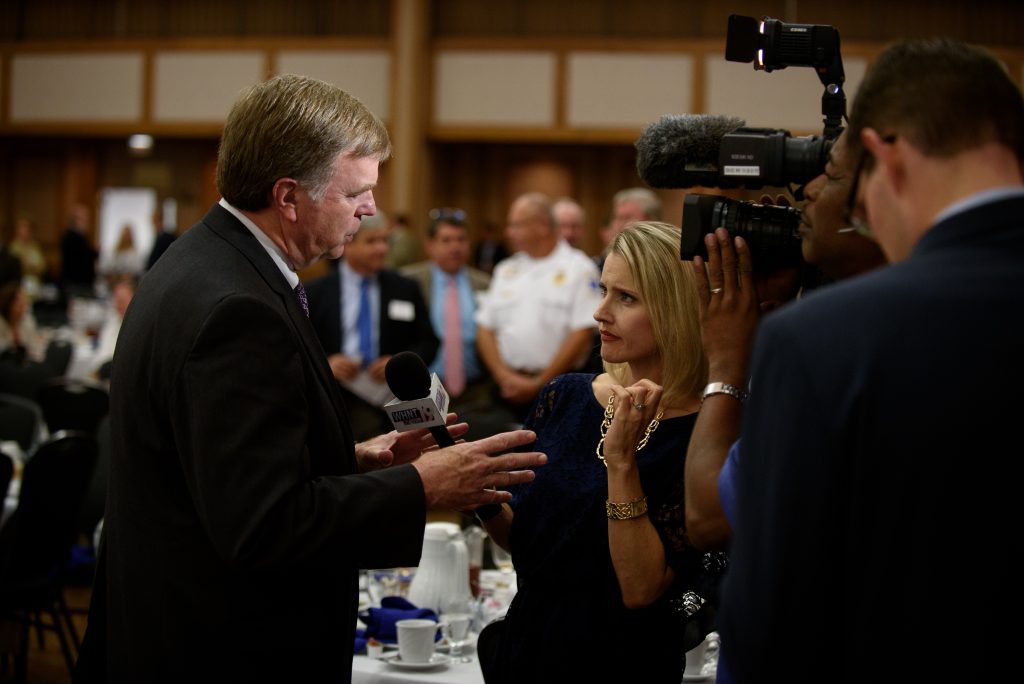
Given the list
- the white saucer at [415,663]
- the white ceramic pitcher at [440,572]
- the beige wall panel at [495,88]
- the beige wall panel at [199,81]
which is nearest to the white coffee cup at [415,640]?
the white saucer at [415,663]

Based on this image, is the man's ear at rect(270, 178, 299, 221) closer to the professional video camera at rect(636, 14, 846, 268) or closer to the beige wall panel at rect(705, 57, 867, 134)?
the professional video camera at rect(636, 14, 846, 268)

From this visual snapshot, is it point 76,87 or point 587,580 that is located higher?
point 76,87

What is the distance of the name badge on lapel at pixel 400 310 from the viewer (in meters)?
6.01

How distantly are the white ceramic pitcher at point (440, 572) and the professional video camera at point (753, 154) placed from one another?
3.97ft

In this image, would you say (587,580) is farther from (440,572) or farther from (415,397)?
(440,572)

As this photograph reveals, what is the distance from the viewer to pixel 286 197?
183cm

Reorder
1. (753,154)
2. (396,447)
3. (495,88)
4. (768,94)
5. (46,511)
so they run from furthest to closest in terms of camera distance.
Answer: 1. (495,88)
2. (768,94)
3. (46,511)
4. (396,447)
5. (753,154)

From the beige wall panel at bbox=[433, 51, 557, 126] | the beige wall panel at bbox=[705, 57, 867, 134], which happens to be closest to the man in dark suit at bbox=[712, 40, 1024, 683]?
the beige wall panel at bbox=[705, 57, 867, 134]

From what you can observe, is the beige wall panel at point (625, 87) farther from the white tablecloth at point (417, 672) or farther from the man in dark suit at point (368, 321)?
Answer: the white tablecloth at point (417, 672)

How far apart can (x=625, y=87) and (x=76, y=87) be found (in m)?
6.87

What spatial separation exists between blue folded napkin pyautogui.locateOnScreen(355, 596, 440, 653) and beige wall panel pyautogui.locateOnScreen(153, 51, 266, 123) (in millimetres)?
11371

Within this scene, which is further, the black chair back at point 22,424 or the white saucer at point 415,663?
the black chair back at point 22,424

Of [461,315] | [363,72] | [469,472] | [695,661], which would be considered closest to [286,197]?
[469,472]

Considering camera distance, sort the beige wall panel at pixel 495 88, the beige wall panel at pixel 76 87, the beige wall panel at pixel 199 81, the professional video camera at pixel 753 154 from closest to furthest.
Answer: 1. the professional video camera at pixel 753 154
2. the beige wall panel at pixel 495 88
3. the beige wall panel at pixel 199 81
4. the beige wall panel at pixel 76 87
